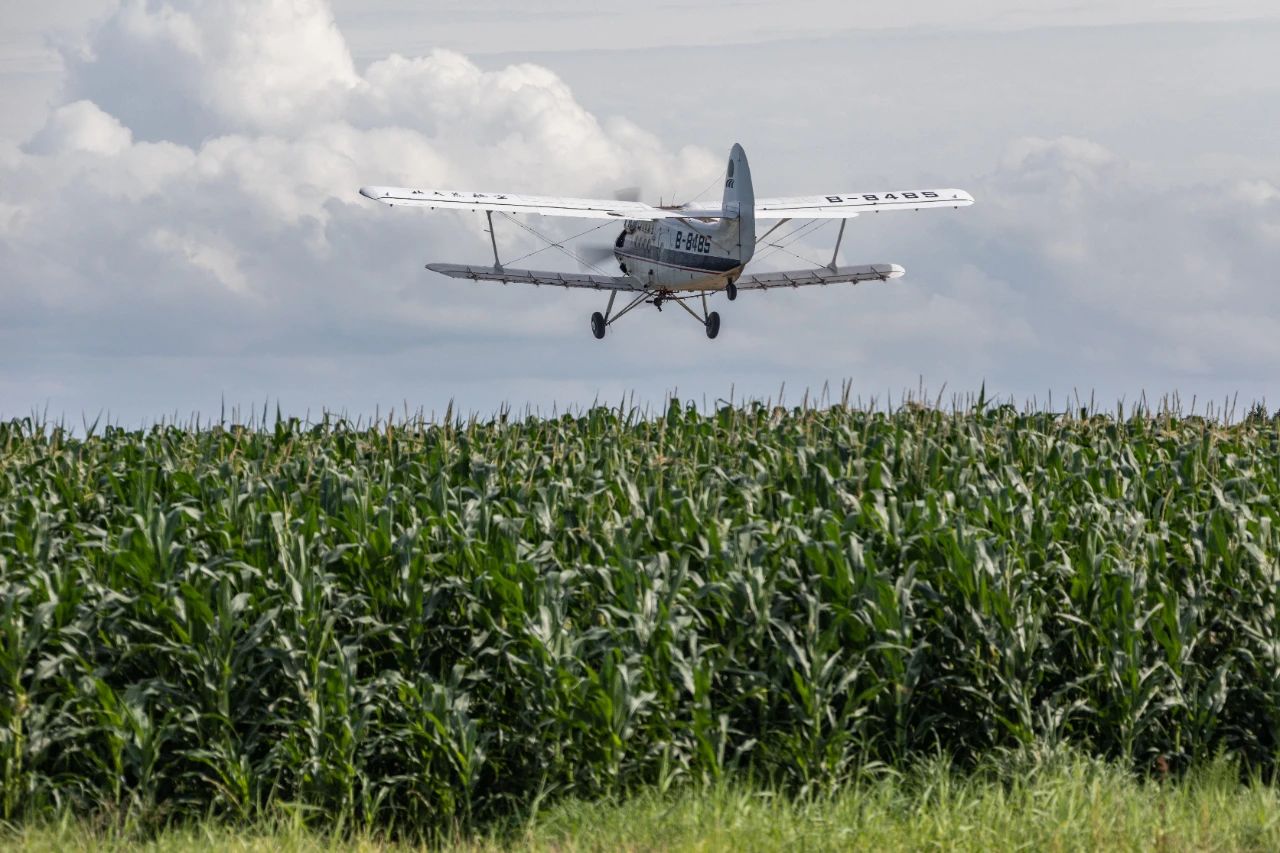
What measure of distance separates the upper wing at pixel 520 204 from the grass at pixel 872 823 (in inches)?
1084

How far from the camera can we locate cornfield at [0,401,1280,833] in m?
7.89

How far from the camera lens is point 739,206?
37.6m

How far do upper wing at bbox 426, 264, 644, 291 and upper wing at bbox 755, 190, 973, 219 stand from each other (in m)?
4.62

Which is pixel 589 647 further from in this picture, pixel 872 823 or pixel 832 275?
pixel 832 275

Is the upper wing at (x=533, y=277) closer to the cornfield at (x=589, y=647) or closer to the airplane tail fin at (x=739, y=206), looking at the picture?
the airplane tail fin at (x=739, y=206)

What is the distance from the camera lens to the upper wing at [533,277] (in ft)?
117

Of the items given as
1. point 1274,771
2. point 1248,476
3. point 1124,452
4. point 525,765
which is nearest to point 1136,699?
point 1274,771

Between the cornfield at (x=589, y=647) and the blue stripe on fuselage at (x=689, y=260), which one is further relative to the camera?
the blue stripe on fuselage at (x=689, y=260)

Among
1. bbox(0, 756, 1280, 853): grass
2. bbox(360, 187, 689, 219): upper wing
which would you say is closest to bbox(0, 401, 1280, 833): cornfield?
bbox(0, 756, 1280, 853): grass

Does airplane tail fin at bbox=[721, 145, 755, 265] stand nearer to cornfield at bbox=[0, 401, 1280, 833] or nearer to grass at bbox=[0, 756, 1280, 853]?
cornfield at bbox=[0, 401, 1280, 833]

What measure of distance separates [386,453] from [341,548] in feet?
18.5

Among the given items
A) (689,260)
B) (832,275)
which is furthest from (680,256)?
(832,275)

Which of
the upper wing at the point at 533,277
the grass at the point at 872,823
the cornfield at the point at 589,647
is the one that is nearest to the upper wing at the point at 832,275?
the upper wing at the point at 533,277

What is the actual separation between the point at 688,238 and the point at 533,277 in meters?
4.84
